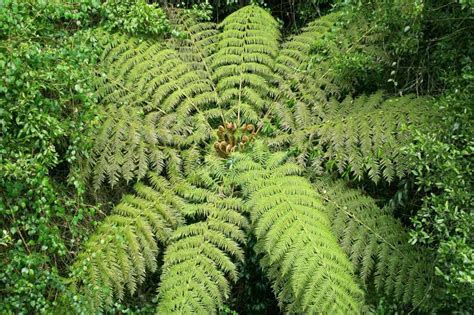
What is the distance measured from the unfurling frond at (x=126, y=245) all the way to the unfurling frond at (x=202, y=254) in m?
0.12

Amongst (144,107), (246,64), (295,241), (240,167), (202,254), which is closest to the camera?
(295,241)

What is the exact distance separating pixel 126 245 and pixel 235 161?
1.04 m

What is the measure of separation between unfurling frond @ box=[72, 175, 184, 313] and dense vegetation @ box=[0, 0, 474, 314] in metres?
0.01

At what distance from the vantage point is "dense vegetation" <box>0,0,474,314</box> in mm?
3271

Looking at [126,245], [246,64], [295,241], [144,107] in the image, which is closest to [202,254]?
[126,245]

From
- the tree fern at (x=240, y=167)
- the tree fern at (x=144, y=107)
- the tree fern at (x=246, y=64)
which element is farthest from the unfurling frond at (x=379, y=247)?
the tree fern at (x=144, y=107)

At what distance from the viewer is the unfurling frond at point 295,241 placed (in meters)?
3.24

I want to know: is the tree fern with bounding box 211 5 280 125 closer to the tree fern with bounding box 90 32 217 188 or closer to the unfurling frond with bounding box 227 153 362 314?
the tree fern with bounding box 90 32 217 188

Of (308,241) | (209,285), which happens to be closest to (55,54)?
(209,285)

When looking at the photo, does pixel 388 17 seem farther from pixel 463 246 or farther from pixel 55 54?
pixel 55 54

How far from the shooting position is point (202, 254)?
11.7 feet

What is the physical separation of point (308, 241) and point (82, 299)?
57.3 inches

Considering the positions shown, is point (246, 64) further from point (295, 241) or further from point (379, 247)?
point (379, 247)

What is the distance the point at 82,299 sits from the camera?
3.25 meters
